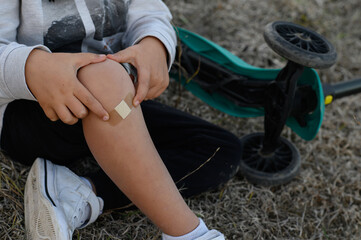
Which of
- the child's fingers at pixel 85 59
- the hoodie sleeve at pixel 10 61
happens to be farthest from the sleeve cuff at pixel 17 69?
the child's fingers at pixel 85 59

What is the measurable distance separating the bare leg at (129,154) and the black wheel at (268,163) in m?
0.51

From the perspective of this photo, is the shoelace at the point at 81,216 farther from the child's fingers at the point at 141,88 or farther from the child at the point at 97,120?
the child's fingers at the point at 141,88

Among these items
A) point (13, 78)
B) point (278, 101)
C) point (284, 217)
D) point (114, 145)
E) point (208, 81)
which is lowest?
point (284, 217)

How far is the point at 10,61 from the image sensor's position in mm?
965

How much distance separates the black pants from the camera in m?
1.19

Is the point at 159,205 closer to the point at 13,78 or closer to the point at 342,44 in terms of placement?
the point at 13,78

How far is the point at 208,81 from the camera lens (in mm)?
1659

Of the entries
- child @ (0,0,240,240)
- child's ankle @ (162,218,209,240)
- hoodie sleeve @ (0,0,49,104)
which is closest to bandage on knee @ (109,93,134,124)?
child @ (0,0,240,240)

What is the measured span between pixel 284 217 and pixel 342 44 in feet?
4.33

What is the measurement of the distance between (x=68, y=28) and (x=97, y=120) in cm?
34

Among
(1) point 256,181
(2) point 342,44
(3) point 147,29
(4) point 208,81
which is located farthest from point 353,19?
(3) point 147,29

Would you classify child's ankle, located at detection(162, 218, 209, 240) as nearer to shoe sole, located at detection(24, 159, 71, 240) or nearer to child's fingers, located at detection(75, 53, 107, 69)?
shoe sole, located at detection(24, 159, 71, 240)

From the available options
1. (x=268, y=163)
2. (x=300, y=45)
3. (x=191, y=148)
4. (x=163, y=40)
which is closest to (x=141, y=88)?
(x=163, y=40)

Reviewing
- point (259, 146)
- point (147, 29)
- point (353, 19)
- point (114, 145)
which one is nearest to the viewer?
point (114, 145)
